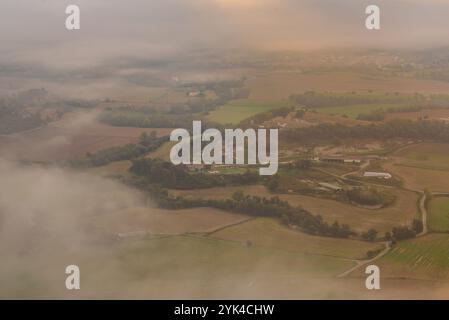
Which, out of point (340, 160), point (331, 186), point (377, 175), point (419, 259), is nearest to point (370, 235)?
point (419, 259)

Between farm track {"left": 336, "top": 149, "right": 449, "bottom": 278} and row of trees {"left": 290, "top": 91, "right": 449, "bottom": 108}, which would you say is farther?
row of trees {"left": 290, "top": 91, "right": 449, "bottom": 108}

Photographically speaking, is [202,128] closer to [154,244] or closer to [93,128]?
[93,128]

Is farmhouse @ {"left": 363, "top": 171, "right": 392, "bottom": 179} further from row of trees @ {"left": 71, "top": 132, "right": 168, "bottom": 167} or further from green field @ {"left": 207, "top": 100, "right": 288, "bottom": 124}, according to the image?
row of trees @ {"left": 71, "top": 132, "right": 168, "bottom": 167}

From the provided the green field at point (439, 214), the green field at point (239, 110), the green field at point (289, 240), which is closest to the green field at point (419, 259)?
the green field at point (439, 214)

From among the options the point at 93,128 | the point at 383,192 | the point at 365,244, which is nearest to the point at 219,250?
the point at 365,244

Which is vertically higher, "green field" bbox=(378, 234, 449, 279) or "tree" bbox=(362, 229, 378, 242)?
"tree" bbox=(362, 229, 378, 242)

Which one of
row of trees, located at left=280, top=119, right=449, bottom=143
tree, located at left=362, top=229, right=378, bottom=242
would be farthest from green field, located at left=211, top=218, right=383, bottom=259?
row of trees, located at left=280, top=119, right=449, bottom=143
